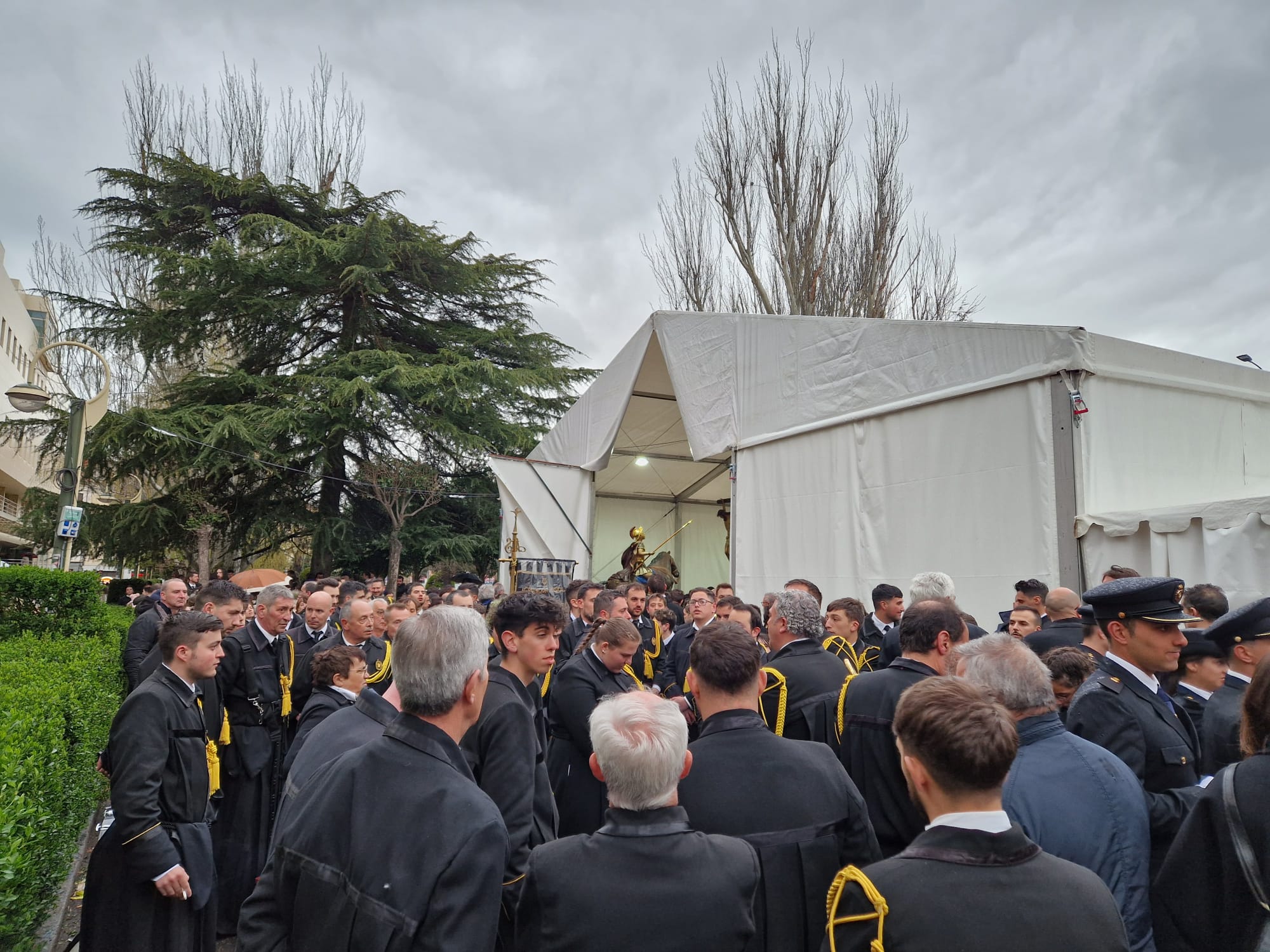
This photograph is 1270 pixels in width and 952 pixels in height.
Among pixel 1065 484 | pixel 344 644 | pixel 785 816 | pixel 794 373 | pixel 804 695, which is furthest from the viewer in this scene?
pixel 794 373

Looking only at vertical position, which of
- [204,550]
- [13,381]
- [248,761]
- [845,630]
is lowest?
[248,761]

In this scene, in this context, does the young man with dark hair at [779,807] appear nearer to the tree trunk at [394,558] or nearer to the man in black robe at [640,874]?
the man in black robe at [640,874]

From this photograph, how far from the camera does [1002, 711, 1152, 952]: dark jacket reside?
212 cm

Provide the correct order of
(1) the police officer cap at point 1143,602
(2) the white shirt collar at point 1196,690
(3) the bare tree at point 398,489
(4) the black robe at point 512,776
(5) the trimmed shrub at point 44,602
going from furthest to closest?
(3) the bare tree at point 398,489 → (5) the trimmed shrub at point 44,602 → (2) the white shirt collar at point 1196,690 → (1) the police officer cap at point 1143,602 → (4) the black robe at point 512,776

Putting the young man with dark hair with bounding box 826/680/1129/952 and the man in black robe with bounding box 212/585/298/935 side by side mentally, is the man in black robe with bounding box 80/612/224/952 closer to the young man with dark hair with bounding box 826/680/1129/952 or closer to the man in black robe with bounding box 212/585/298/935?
the man in black robe with bounding box 212/585/298/935

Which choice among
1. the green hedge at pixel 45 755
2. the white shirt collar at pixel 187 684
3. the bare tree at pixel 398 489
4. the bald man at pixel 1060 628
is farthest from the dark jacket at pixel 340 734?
the bare tree at pixel 398 489

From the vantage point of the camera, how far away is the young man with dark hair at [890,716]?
2.91 meters

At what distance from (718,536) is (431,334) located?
11870 millimetres

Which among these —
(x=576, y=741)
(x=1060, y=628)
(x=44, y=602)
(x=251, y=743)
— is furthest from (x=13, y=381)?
(x=1060, y=628)

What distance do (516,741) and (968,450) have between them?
7364mm

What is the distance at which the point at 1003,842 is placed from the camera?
4.97ft

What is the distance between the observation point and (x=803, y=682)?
3645mm

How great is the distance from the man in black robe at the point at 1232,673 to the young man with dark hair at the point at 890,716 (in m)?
0.86

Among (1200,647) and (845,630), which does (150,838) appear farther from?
(1200,647)
